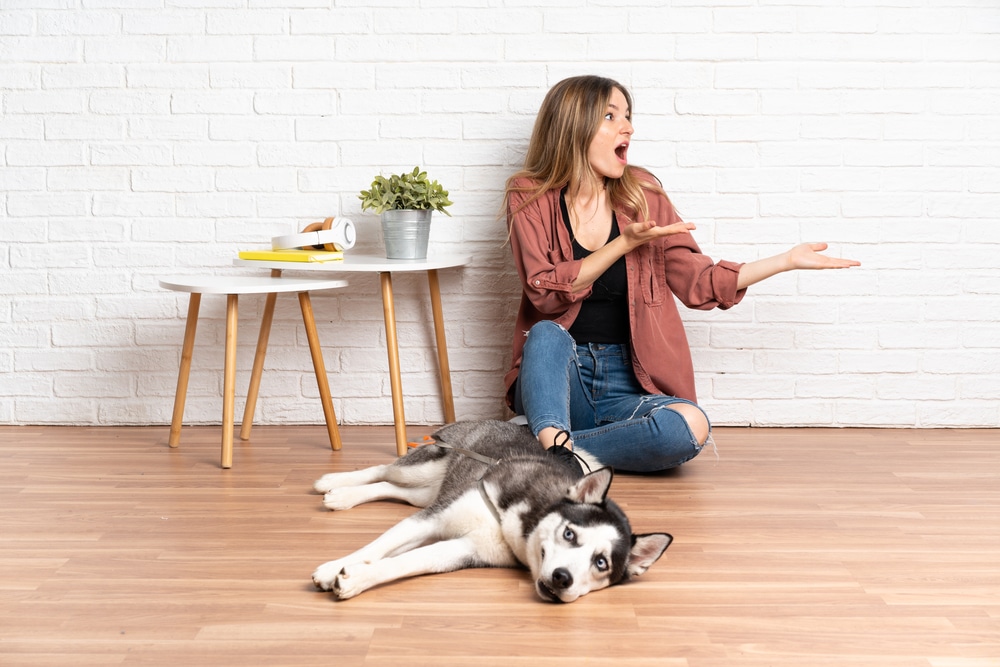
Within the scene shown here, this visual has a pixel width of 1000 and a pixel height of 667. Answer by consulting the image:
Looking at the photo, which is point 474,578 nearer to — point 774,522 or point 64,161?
point 774,522

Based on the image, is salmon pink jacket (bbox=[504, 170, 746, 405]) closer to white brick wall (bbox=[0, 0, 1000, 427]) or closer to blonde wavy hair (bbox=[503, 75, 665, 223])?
blonde wavy hair (bbox=[503, 75, 665, 223])

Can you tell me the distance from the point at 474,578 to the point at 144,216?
201 cm

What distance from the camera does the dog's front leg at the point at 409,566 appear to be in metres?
1.61

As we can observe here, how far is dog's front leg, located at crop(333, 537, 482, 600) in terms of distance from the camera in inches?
63.3

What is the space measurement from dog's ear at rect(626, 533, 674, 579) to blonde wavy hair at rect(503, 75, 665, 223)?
1.33 meters

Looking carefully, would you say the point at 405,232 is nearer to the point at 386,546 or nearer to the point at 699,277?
the point at 699,277

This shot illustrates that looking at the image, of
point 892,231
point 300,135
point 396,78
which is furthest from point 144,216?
point 892,231

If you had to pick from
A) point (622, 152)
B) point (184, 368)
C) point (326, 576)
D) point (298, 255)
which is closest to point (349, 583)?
point (326, 576)

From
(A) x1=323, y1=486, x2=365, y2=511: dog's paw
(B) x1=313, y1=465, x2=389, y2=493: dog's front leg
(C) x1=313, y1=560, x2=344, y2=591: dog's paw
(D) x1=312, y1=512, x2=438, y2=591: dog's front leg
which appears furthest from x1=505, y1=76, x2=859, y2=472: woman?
(C) x1=313, y1=560, x2=344, y2=591: dog's paw

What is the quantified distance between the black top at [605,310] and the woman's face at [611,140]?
216 millimetres

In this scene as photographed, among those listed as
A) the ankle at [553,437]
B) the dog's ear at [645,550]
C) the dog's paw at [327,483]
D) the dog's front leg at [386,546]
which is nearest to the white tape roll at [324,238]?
the dog's paw at [327,483]

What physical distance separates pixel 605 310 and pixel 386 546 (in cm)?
124

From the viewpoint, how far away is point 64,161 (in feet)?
10.2

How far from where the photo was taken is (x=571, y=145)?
275cm
